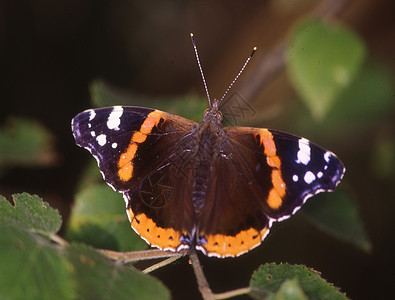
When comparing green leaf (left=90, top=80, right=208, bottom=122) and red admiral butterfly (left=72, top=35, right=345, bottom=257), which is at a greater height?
green leaf (left=90, top=80, right=208, bottom=122)

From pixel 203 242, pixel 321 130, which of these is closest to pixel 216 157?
pixel 203 242

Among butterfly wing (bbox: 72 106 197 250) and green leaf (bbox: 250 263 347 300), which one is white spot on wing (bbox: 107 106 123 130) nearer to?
butterfly wing (bbox: 72 106 197 250)

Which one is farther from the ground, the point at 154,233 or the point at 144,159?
the point at 144,159

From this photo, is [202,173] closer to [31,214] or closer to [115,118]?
[115,118]

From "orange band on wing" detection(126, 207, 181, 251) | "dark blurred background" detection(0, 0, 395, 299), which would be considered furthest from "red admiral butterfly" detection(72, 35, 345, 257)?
"dark blurred background" detection(0, 0, 395, 299)

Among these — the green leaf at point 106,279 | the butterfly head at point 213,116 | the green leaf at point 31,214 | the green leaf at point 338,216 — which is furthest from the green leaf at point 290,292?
the butterfly head at point 213,116

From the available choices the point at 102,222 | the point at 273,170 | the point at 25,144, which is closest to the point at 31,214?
the point at 102,222
